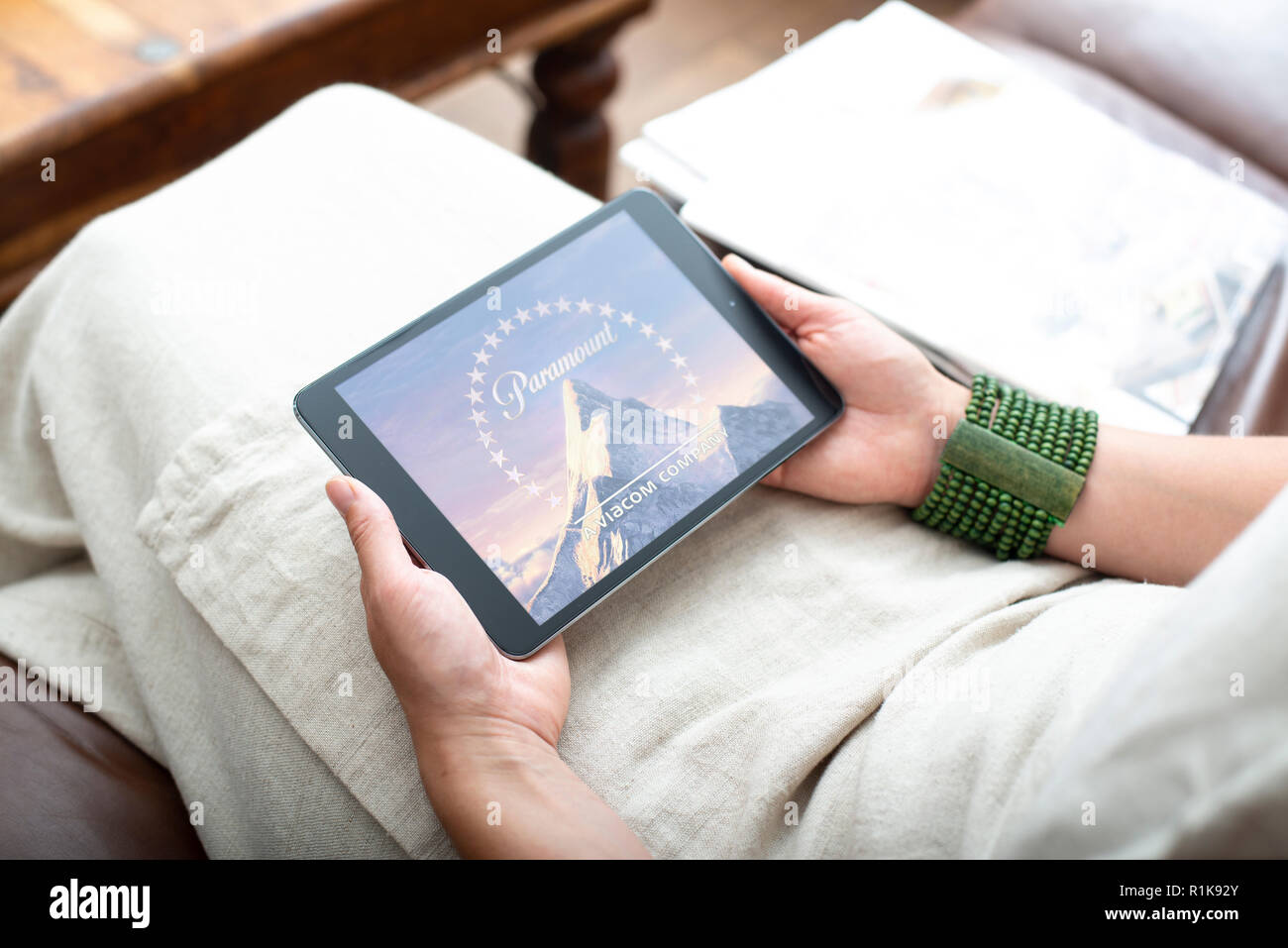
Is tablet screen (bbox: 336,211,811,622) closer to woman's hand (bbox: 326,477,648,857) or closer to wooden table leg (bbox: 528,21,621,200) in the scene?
woman's hand (bbox: 326,477,648,857)

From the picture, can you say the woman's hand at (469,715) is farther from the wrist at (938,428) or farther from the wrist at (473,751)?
the wrist at (938,428)

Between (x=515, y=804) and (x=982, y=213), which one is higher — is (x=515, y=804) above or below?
below

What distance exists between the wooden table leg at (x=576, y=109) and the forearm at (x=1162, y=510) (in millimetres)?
885

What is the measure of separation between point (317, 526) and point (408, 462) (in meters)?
0.07

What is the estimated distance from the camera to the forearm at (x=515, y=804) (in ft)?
1.48

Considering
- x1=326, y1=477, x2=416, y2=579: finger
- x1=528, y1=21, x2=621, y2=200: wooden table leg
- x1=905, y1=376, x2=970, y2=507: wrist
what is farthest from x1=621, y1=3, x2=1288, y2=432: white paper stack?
x1=528, y1=21, x2=621, y2=200: wooden table leg

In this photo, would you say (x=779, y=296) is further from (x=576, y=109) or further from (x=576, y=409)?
(x=576, y=109)

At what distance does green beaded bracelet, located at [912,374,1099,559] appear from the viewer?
0.59 metres

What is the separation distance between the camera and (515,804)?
1.51ft

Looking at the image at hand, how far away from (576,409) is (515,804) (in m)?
0.22
